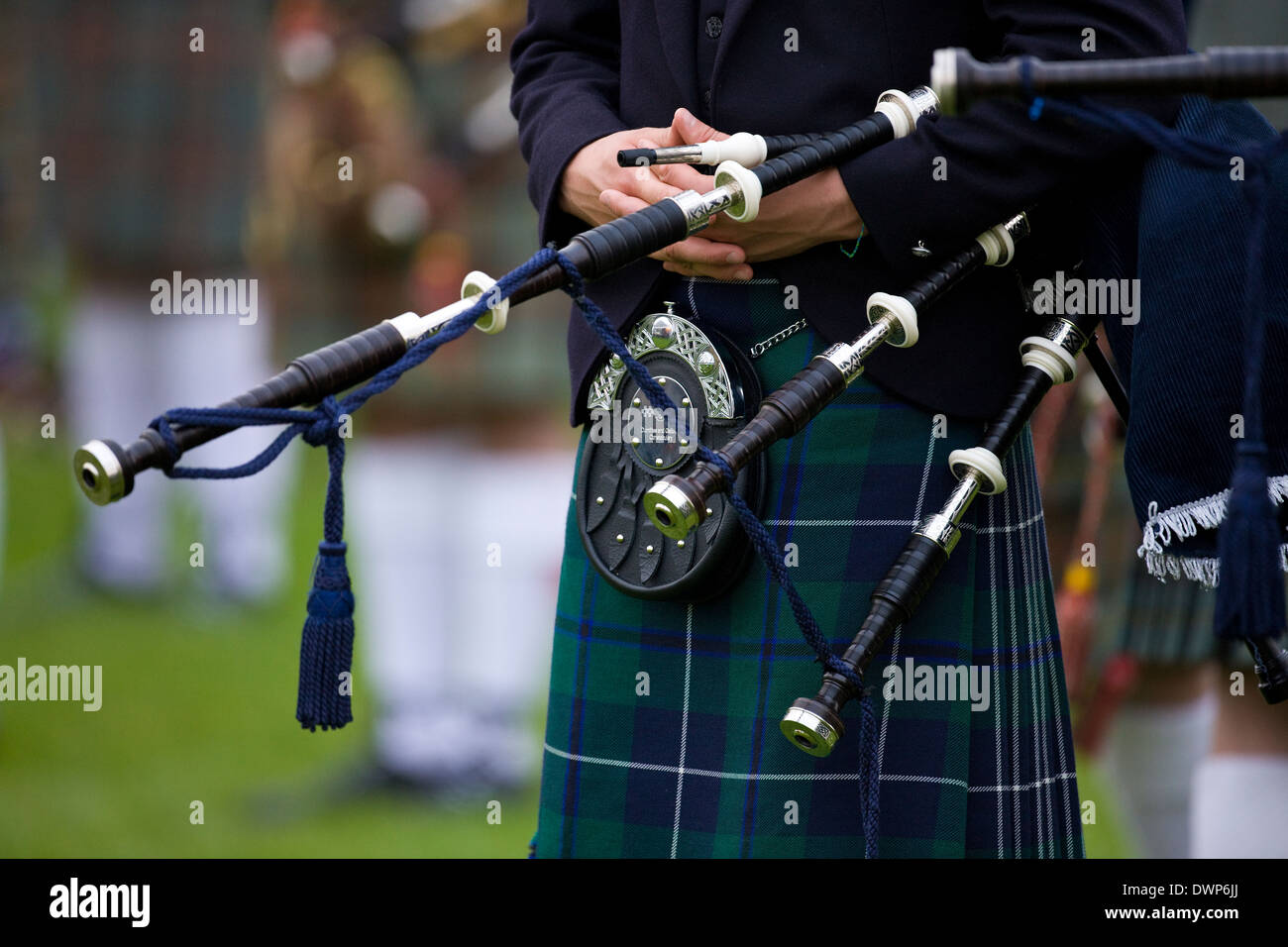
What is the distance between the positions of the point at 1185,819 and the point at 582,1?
1.79 meters

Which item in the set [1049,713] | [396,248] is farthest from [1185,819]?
[396,248]

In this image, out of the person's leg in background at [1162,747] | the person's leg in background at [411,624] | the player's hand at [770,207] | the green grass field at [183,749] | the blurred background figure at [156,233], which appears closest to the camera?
the player's hand at [770,207]

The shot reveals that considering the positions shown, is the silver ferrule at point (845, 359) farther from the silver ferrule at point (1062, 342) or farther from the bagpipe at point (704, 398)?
the silver ferrule at point (1062, 342)

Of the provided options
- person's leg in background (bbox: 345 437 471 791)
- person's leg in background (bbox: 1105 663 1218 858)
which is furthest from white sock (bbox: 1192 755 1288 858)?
person's leg in background (bbox: 345 437 471 791)

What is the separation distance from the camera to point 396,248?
4.52 m

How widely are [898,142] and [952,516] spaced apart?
1.20 feet

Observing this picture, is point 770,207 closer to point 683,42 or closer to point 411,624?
point 683,42

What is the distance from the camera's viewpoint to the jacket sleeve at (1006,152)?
1.32 meters

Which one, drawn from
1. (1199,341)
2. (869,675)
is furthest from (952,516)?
(1199,341)

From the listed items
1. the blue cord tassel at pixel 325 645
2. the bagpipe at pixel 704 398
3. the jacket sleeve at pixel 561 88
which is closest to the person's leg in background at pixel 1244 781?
the bagpipe at pixel 704 398

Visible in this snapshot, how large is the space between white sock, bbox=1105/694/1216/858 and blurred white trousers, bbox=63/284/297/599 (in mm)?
3012

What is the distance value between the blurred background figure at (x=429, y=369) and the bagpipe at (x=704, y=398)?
1.30m

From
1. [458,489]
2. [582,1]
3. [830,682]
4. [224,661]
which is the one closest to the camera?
[830,682]
